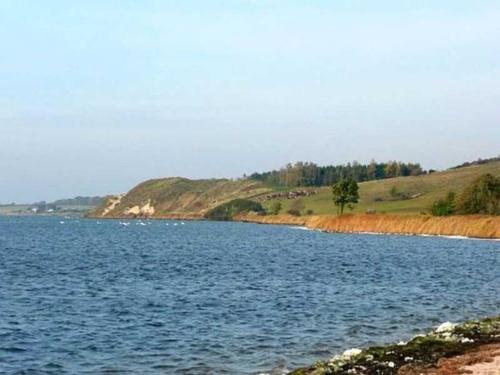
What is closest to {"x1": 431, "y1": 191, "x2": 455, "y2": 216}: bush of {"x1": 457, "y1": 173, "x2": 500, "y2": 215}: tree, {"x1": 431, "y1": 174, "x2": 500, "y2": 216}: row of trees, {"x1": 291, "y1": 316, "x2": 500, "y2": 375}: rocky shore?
{"x1": 431, "y1": 174, "x2": 500, "y2": 216}: row of trees

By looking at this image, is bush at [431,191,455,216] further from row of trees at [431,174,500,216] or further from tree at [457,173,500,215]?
tree at [457,173,500,215]

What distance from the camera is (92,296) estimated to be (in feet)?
163

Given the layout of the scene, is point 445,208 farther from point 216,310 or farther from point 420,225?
point 216,310

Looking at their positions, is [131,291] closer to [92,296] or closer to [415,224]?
[92,296]

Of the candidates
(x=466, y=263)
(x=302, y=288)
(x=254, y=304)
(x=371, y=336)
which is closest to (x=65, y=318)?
(x=254, y=304)

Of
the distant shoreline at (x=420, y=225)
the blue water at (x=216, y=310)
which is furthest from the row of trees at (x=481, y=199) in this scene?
the blue water at (x=216, y=310)

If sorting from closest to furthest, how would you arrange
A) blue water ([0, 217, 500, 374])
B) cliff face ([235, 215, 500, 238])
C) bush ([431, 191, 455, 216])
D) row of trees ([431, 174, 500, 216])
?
blue water ([0, 217, 500, 374])
cliff face ([235, 215, 500, 238])
row of trees ([431, 174, 500, 216])
bush ([431, 191, 455, 216])

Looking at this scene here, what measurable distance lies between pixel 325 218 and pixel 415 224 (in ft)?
145

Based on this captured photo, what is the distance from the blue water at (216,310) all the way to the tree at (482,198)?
253ft

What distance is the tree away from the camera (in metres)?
156

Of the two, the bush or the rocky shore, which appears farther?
the bush

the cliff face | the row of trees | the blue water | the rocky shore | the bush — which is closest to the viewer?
the rocky shore

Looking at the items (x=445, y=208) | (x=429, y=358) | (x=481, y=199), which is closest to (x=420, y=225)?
(x=481, y=199)

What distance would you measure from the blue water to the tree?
77.2 metres
